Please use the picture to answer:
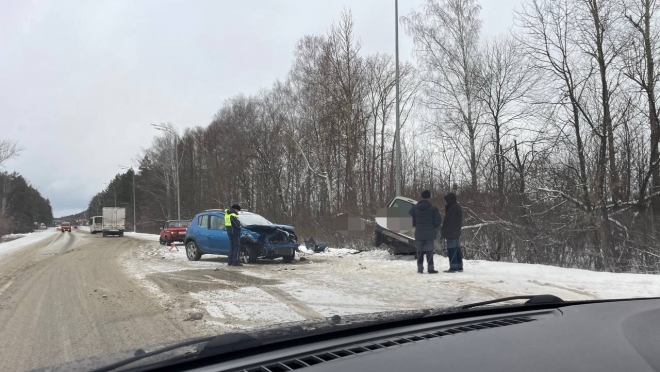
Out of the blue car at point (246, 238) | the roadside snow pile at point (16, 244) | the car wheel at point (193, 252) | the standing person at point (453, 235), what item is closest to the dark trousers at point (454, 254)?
the standing person at point (453, 235)

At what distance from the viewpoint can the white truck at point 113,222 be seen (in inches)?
2052

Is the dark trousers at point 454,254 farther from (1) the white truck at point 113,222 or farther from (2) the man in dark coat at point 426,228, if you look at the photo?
(1) the white truck at point 113,222

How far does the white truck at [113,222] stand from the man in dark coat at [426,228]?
4775cm

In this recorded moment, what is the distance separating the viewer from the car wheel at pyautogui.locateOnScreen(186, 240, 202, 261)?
1570 centimetres

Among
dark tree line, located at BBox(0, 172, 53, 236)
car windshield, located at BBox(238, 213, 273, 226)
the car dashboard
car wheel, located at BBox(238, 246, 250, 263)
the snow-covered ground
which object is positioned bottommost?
the snow-covered ground

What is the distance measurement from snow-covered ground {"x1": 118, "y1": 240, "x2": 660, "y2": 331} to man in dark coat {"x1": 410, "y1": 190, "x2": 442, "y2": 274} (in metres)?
0.45

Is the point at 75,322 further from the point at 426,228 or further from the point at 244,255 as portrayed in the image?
the point at 244,255

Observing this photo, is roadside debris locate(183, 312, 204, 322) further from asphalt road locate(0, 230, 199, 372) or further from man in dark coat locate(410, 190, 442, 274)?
man in dark coat locate(410, 190, 442, 274)

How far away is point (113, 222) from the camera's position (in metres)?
52.5

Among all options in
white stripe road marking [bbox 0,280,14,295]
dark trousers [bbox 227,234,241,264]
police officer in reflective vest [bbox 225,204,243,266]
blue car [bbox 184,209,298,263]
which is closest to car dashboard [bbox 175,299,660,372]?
white stripe road marking [bbox 0,280,14,295]

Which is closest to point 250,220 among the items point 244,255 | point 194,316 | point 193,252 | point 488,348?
point 244,255

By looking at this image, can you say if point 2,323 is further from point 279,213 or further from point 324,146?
point 279,213

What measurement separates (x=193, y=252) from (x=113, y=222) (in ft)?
136

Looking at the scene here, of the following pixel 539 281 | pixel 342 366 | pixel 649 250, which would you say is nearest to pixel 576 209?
pixel 649 250
